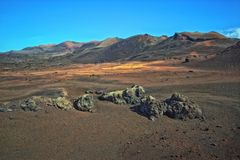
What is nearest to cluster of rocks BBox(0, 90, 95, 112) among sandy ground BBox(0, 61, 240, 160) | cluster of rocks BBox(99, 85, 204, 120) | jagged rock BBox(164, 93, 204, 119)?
sandy ground BBox(0, 61, 240, 160)

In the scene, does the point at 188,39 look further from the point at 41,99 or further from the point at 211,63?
the point at 41,99

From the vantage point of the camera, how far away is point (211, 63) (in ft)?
155

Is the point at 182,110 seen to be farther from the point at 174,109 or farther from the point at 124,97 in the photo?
the point at 124,97

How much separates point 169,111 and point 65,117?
18.7 feet

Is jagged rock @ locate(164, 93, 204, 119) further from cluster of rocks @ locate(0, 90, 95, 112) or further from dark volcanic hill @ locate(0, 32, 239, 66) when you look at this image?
dark volcanic hill @ locate(0, 32, 239, 66)

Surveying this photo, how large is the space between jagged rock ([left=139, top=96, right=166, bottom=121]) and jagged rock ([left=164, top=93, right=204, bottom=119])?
1.24 ft

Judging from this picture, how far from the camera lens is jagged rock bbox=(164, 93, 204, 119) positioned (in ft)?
58.0

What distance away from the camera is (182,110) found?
17812 millimetres

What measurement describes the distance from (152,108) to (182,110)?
168 cm

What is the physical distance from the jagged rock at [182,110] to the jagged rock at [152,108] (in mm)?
377

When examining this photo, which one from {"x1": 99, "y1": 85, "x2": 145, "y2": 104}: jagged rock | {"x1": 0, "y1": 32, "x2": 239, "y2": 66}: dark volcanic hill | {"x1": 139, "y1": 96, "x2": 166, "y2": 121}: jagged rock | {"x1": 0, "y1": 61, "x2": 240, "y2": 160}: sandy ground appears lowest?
{"x1": 0, "y1": 61, "x2": 240, "y2": 160}: sandy ground

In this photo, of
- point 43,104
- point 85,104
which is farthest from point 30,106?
point 85,104

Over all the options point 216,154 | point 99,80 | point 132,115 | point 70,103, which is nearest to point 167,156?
point 216,154

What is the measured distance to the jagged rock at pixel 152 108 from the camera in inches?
692
